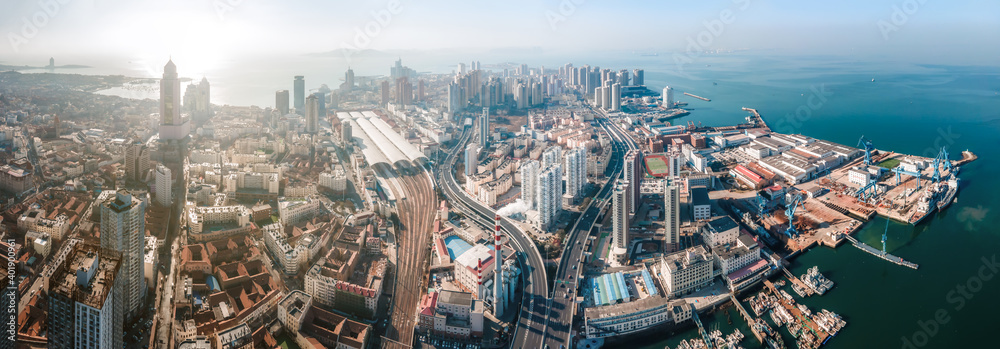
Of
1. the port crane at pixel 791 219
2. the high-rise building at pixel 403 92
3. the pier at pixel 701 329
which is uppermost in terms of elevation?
the high-rise building at pixel 403 92

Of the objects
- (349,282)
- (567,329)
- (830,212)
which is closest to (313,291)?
(349,282)

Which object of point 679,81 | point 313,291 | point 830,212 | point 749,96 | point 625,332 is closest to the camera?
point 625,332

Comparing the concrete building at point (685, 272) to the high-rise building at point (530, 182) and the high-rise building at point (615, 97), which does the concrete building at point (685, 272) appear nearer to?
the high-rise building at point (530, 182)

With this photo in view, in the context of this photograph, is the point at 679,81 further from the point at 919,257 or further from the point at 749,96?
the point at 919,257

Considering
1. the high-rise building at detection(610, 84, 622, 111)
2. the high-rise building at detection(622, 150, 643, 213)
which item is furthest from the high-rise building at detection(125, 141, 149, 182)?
the high-rise building at detection(610, 84, 622, 111)

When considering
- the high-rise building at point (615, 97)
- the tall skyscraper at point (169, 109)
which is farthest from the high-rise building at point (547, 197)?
the high-rise building at point (615, 97)
